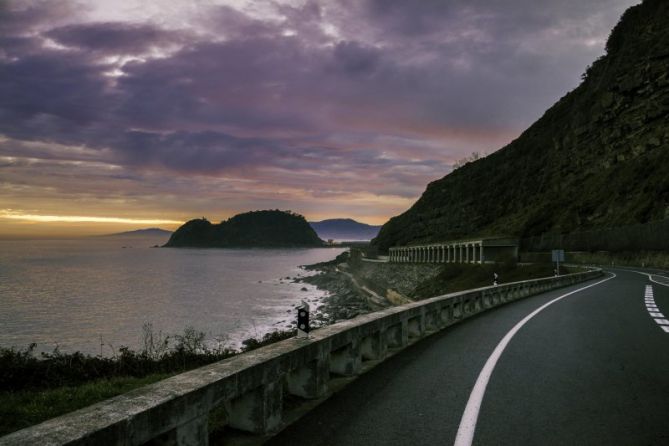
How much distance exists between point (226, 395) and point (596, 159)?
309ft

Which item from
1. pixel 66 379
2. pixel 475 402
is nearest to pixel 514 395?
pixel 475 402

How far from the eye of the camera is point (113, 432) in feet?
10.6

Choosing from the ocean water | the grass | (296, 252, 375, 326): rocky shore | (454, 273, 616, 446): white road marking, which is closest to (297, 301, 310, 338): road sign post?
(454, 273, 616, 446): white road marking

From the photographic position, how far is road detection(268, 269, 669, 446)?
501 cm

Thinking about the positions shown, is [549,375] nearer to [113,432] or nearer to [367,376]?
[367,376]

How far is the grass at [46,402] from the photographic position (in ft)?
23.8

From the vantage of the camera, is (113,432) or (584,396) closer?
(113,432)

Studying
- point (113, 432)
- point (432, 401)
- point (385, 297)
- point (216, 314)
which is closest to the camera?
point (113, 432)

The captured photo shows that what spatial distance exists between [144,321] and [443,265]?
1603 inches

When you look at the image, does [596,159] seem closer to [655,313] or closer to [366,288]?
[366,288]

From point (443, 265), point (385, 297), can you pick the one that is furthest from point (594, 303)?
point (443, 265)

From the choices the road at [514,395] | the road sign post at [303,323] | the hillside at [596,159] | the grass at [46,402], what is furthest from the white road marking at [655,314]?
the hillside at [596,159]

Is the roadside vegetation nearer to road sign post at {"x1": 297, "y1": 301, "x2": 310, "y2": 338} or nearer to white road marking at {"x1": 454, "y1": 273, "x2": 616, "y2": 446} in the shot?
road sign post at {"x1": 297, "y1": 301, "x2": 310, "y2": 338}

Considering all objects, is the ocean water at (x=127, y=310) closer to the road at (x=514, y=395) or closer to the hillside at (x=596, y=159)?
the road at (x=514, y=395)
